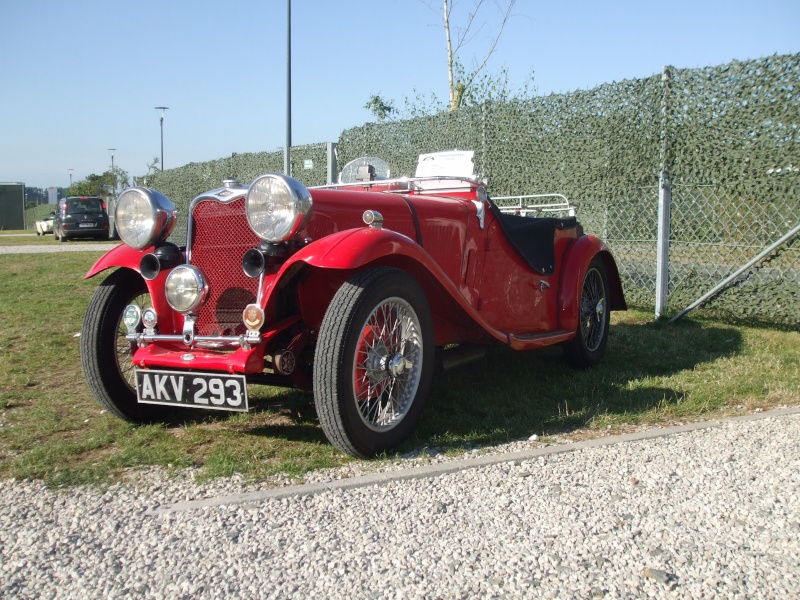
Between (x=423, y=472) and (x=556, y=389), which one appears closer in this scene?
(x=423, y=472)

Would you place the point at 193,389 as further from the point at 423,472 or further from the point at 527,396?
the point at 527,396

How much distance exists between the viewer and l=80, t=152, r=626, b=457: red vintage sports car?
3219 millimetres

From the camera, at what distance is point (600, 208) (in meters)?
7.66

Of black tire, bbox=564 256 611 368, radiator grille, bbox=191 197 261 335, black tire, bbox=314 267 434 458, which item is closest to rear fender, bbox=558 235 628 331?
black tire, bbox=564 256 611 368

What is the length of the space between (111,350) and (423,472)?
5.84ft

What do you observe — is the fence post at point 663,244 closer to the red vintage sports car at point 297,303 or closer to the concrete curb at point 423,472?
the red vintage sports car at point 297,303

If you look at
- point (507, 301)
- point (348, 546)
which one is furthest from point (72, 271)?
point (348, 546)

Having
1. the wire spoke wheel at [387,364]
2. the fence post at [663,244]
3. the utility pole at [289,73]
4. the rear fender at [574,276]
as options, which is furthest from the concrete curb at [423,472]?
the utility pole at [289,73]

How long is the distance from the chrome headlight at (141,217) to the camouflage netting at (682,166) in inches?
55.9

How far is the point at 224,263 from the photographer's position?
3.71 m

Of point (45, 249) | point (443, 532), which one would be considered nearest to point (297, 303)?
point (443, 532)

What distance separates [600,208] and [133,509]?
19.7 ft

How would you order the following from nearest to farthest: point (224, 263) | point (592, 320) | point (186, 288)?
point (186, 288) → point (224, 263) → point (592, 320)

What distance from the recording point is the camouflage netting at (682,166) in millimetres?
6188
